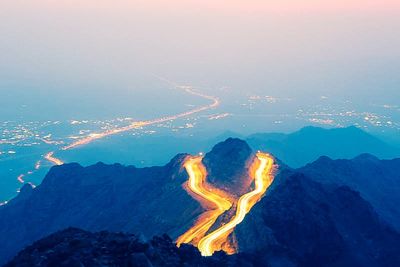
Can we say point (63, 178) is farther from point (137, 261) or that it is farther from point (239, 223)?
point (137, 261)

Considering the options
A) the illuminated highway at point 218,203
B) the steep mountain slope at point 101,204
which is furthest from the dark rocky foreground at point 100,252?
the steep mountain slope at point 101,204

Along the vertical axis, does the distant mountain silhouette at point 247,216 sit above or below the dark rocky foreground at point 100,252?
below

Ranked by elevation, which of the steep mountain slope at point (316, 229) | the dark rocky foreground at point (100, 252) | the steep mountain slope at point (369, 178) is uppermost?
the dark rocky foreground at point (100, 252)

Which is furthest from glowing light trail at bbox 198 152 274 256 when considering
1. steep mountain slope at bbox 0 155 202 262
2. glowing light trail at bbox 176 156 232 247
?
steep mountain slope at bbox 0 155 202 262

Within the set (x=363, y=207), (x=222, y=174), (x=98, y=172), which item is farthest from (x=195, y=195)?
(x=98, y=172)

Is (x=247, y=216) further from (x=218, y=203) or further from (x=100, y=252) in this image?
(x=100, y=252)

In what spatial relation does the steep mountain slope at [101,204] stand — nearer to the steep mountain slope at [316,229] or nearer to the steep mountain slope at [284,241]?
the steep mountain slope at [316,229]
